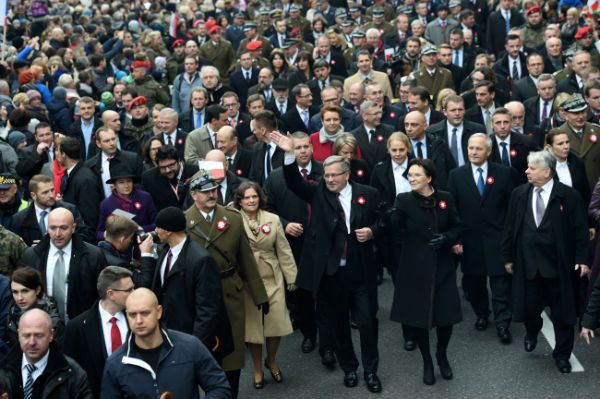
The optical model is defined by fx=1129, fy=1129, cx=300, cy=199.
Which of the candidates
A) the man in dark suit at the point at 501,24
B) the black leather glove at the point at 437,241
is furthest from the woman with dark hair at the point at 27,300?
the man in dark suit at the point at 501,24

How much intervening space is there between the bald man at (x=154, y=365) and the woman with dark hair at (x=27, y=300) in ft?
5.06

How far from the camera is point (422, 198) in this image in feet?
34.0

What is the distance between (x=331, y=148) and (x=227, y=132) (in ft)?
3.94

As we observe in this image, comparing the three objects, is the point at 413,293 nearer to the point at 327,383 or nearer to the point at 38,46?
the point at 327,383

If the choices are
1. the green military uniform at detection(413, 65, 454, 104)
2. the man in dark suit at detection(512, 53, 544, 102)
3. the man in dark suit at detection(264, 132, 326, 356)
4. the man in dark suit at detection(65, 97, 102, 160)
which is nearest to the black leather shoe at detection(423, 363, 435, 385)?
the man in dark suit at detection(264, 132, 326, 356)

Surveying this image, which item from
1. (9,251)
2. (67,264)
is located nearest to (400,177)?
(67,264)

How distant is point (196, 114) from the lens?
15445 mm

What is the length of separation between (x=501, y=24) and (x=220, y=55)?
17.9 feet

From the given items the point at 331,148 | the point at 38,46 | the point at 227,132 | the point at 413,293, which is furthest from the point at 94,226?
the point at 38,46

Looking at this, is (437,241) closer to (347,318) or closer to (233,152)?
(347,318)

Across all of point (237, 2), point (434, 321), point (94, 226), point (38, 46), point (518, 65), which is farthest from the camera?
point (237, 2)

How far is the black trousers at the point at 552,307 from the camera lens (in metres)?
10.4

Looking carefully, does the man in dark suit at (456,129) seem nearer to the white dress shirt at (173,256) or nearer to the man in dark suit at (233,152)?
the man in dark suit at (233,152)

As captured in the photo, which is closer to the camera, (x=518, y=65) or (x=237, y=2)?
(x=518, y=65)
